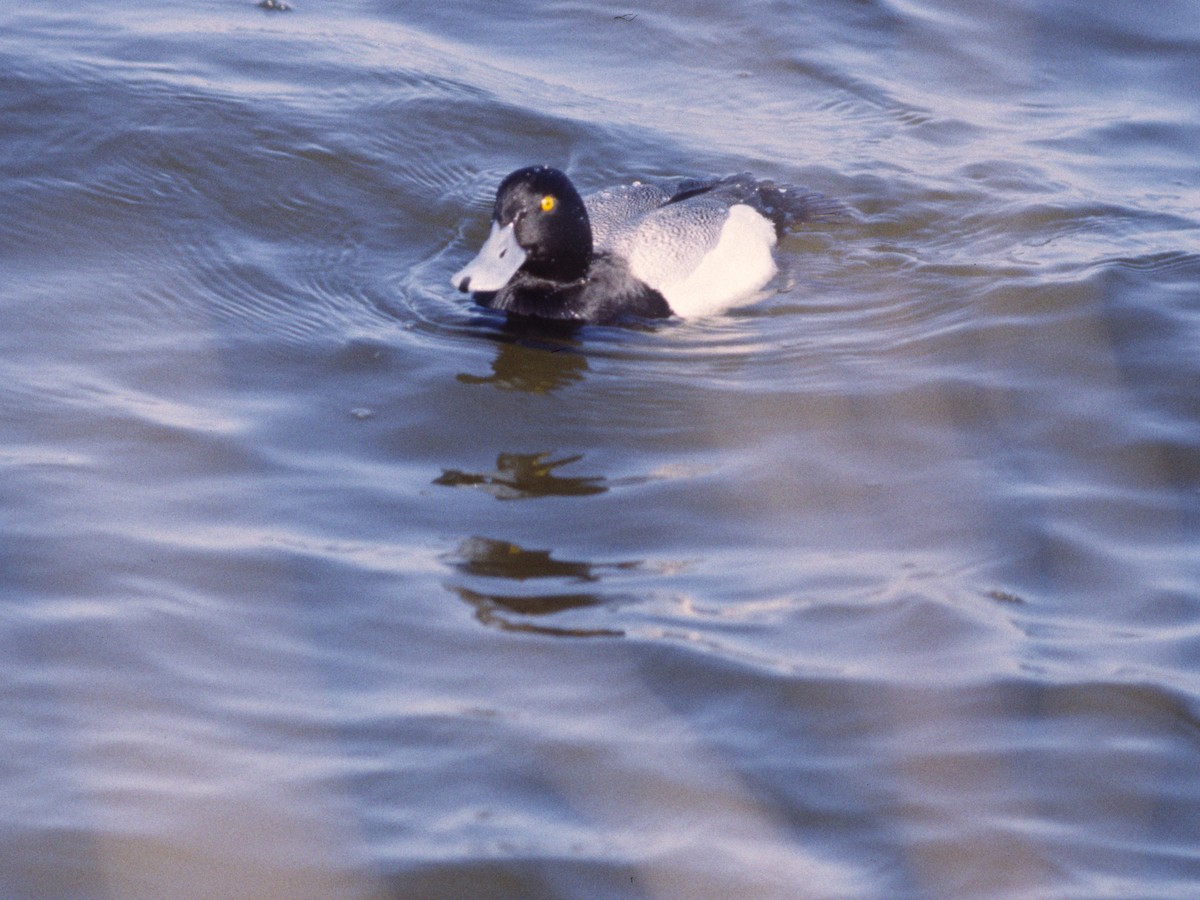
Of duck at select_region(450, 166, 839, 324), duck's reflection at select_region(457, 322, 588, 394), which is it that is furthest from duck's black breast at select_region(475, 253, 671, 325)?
duck's reflection at select_region(457, 322, 588, 394)

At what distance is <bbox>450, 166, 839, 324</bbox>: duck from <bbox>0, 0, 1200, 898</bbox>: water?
0.20 meters

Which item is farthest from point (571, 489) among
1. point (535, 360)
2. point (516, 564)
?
point (535, 360)

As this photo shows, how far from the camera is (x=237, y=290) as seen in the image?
22.2 ft

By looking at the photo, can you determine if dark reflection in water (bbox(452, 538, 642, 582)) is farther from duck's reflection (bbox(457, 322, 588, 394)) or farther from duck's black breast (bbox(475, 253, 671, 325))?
duck's black breast (bbox(475, 253, 671, 325))

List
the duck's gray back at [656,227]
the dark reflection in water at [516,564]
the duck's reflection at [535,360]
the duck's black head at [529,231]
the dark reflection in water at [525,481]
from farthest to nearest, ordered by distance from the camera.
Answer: the duck's gray back at [656,227] < the duck's black head at [529,231] < the duck's reflection at [535,360] < the dark reflection in water at [525,481] < the dark reflection in water at [516,564]

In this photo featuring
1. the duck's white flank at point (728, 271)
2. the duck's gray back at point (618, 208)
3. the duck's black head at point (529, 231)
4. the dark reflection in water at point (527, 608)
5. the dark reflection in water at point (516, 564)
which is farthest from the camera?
the duck's gray back at point (618, 208)

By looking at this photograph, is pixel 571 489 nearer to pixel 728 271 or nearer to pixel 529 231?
pixel 529 231

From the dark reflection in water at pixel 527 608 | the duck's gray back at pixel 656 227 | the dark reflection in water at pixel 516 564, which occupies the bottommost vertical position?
the dark reflection in water at pixel 527 608

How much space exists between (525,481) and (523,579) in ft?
2.49

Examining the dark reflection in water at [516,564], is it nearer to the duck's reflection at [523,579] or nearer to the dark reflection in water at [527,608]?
the duck's reflection at [523,579]

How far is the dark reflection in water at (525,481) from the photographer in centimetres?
517

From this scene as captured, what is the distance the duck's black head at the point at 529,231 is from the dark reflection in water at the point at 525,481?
1498 millimetres

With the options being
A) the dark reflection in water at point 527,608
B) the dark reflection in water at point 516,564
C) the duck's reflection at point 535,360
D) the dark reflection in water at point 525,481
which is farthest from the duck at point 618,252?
the dark reflection in water at point 527,608

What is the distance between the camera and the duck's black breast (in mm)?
6906
